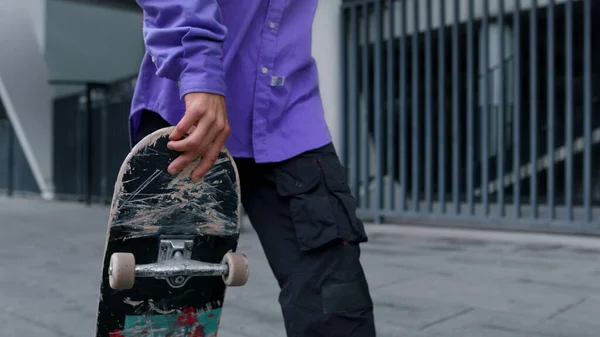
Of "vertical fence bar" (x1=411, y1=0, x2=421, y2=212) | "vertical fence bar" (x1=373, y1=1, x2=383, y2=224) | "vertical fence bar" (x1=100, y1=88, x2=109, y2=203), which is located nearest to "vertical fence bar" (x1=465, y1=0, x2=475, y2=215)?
"vertical fence bar" (x1=411, y1=0, x2=421, y2=212)

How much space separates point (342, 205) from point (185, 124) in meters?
0.41

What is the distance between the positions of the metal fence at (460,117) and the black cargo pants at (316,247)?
16.1 ft

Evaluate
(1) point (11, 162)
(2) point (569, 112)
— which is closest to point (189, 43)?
(2) point (569, 112)

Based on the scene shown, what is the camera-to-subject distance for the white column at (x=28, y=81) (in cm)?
1280

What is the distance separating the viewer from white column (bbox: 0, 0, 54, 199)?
12805 mm

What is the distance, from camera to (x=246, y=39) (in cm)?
159

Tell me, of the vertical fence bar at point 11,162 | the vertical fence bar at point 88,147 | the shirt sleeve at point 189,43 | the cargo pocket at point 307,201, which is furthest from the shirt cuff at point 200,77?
the vertical fence bar at point 11,162

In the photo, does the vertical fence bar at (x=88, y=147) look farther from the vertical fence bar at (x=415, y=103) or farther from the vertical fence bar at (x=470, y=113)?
the vertical fence bar at (x=470, y=113)

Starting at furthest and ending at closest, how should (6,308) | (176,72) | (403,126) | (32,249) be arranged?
1. (403,126)
2. (32,249)
3. (6,308)
4. (176,72)

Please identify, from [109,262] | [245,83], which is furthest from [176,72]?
[109,262]

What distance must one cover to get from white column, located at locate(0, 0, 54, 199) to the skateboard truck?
12.5 meters

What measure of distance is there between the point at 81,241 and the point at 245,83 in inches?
199

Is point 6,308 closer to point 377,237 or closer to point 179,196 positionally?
point 179,196

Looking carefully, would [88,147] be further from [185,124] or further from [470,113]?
[185,124]
